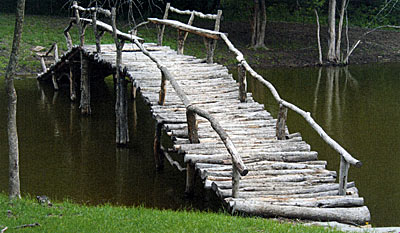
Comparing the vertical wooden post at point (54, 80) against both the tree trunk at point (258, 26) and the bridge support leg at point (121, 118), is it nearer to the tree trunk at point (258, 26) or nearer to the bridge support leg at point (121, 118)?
the bridge support leg at point (121, 118)

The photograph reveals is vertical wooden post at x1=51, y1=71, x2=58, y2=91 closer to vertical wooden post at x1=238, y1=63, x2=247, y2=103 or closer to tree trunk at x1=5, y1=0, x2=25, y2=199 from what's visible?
vertical wooden post at x1=238, y1=63, x2=247, y2=103

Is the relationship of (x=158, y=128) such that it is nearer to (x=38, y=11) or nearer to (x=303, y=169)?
(x=303, y=169)

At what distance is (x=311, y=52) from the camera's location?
115 feet

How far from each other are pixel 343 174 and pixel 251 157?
1.78m

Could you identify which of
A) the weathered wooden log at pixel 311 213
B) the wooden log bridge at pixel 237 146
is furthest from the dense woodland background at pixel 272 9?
the weathered wooden log at pixel 311 213

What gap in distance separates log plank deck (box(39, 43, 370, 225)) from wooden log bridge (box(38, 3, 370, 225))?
1 centimetres

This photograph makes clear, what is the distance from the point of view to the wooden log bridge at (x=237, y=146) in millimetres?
8023

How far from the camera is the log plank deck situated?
25.7 ft

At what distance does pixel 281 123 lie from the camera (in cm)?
1048

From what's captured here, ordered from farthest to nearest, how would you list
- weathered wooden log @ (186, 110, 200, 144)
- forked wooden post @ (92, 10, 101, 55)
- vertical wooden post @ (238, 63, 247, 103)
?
forked wooden post @ (92, 10, 101, 55) → vertical wooden post @ (238, 63, 247, 103) → weathered wooden log @ (186, 110, 200, 144)

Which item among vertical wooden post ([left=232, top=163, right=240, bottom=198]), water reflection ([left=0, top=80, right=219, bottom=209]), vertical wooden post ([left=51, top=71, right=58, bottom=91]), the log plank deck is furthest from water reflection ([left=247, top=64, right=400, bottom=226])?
vertical wooden post ([left=51, top=71, right=58, bottom=91])

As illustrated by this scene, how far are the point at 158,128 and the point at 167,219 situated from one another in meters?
5.46

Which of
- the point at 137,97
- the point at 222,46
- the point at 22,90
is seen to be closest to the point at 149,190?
the point at 137,97

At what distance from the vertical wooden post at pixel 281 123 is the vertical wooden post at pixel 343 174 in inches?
90.6
